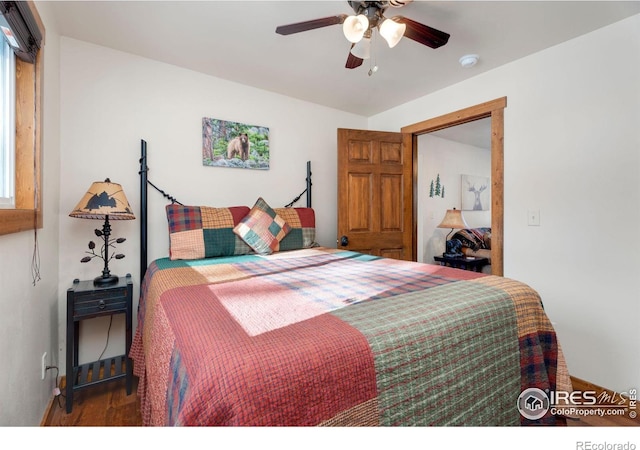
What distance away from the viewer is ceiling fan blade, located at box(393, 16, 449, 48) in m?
1.56

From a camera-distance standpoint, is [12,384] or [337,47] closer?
[12,384]

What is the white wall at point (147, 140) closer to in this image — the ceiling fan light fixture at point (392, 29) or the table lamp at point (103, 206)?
the table lamp at point (103, 206)

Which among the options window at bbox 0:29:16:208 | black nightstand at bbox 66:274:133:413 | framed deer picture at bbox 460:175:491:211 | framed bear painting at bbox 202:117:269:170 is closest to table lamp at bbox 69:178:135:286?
black nightstand at bbox 66:274:133:413

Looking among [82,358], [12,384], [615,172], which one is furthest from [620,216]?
[82,358]

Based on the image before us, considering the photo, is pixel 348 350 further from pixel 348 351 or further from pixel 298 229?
pixel 298 229

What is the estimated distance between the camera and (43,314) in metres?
1.67

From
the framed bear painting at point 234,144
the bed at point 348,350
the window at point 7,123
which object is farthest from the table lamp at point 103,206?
the framed bear painting at point 234,144

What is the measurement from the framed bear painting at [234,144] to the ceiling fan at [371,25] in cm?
131

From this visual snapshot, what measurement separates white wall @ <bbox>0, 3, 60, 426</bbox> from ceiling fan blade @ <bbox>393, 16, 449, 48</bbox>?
2054 mm

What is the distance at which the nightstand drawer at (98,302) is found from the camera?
1738 mm

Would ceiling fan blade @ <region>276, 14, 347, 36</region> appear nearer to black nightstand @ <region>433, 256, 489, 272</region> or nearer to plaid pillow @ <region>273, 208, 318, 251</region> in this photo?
plaid pillow @ <region>273, 208, 318, 251</region>

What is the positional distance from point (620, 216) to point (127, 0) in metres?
3.42
